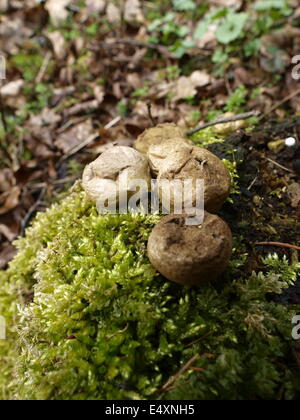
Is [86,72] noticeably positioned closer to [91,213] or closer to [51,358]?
[91,213]

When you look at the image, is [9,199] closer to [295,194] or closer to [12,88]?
[12,88]

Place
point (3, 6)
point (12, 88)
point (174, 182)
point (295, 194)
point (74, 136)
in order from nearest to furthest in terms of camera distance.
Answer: point (174, 182), point (295, 194), point (74, 136), point (12, 88), point (3, 6)

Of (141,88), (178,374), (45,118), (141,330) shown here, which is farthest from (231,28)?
(178,374)

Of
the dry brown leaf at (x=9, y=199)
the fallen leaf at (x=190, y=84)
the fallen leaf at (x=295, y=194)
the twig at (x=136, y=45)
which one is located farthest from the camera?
the twig at (x=136, y=45)

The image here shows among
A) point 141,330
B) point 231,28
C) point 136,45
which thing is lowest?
point 141,330

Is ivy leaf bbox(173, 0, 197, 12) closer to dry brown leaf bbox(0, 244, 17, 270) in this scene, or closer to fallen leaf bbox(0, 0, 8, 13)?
fallen leaf bbox(0, 0, 8, 13)

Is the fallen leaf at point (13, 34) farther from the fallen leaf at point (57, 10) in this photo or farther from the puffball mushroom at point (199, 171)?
the puffball mushroom at point (199, 171)

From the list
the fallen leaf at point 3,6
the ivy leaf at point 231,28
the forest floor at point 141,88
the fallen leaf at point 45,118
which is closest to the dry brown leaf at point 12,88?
the forest floor at point 141,88
